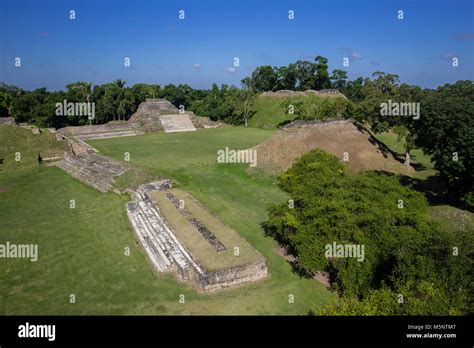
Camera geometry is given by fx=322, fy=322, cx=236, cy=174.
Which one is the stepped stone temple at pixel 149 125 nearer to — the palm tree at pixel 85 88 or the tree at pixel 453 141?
the palm tree at pixel 85 88

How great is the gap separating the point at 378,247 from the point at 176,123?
36544 mm

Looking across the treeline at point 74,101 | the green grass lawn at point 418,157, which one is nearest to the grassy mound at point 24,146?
the treeline at point 74,101

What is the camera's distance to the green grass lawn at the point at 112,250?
1061 cm

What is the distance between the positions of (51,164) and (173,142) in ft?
39.3

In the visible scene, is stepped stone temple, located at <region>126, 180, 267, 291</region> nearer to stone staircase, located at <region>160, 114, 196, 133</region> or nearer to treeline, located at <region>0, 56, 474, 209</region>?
treeline, located at <region>0, 56, 474, 209</region>

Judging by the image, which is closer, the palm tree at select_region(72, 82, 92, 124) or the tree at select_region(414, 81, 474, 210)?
the tree at select_region(414, 81, 474, 210)

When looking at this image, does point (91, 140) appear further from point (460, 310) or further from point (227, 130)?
point (460, 310)

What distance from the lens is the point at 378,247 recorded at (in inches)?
436

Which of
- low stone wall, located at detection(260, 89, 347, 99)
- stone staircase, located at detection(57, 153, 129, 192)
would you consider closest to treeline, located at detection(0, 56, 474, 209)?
low stone wall, located at detection(260, 89, 347, 99)

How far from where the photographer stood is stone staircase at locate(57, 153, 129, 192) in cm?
2170

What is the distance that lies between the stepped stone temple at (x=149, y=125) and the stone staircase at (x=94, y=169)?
1039 cm

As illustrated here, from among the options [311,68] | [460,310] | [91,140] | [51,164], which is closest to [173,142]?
[91,140]

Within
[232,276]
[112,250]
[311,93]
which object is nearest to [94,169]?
[112,250]

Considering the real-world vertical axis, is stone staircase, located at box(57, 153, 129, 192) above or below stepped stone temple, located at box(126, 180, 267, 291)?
above
